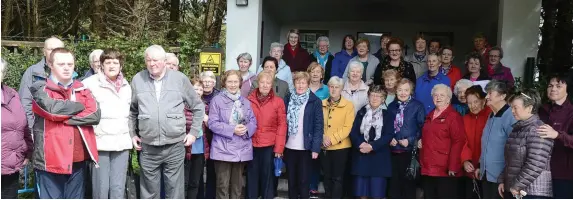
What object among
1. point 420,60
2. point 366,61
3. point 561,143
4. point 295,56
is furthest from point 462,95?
point 295,56

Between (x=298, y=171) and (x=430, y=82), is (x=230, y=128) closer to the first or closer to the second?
Result: (x=298, y=171)

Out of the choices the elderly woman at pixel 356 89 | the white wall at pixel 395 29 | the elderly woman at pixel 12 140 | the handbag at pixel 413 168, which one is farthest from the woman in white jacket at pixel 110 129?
the white wall at pixel 395 29

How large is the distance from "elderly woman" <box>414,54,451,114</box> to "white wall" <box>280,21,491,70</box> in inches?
209

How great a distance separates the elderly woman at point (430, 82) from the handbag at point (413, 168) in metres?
0.86

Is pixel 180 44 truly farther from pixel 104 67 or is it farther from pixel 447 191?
pixel 447 191

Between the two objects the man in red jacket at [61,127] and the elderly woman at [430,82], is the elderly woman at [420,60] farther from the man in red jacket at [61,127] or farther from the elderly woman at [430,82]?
the man in red jacket at [61,127]

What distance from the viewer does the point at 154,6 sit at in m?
13.6

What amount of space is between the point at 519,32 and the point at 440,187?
314 cm

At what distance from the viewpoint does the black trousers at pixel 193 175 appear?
5031mm

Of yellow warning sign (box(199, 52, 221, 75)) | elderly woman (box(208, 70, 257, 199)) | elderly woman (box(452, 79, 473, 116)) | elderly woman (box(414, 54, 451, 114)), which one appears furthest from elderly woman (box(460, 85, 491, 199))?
yellow warning sign (box(199, 52, 221, 75))

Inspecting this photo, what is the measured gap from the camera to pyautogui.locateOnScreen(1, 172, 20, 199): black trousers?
373cm

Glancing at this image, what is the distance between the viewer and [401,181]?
518 centimetres

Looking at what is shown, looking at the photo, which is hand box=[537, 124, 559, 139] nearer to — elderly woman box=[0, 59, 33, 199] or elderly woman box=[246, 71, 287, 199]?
elderly woman box=[246, 71, 287, 199]

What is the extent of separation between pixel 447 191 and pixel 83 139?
3.19 m
